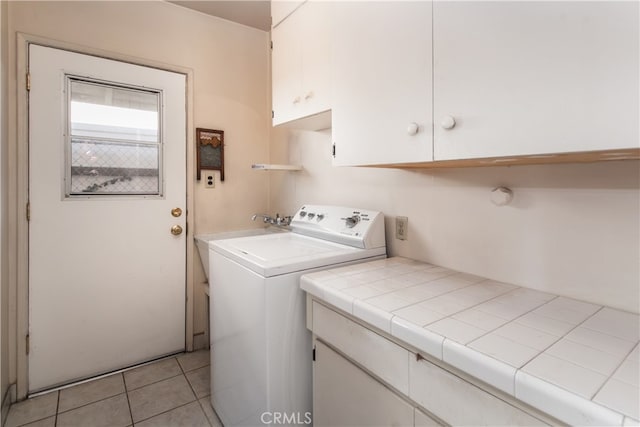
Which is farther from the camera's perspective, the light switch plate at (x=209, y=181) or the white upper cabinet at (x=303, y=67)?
the light switch plate at (x=209, y=181)

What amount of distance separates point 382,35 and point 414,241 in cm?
89

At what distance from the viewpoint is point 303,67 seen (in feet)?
5.67

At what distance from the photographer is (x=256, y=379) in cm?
138

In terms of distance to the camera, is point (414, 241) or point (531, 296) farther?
point (414, 241)

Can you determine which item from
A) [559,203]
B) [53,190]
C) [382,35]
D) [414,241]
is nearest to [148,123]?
[53,190]

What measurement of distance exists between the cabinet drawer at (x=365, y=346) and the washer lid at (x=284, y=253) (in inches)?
7.6

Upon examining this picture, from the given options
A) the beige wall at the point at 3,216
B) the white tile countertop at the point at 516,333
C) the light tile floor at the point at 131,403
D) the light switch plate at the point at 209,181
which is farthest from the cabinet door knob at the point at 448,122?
the beige wall at the point at 3,216

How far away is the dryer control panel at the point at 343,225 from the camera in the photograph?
1.61m

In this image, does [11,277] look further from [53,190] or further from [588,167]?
[588,167]

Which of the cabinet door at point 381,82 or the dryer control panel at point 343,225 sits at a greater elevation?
the cabinet door at point 381,82

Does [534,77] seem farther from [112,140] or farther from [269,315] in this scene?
[112,140]

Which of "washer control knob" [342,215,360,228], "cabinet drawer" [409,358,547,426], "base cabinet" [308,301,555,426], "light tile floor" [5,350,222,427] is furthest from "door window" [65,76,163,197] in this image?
"cabinet drawer" [409,358,547,426]

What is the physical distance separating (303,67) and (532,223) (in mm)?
1272

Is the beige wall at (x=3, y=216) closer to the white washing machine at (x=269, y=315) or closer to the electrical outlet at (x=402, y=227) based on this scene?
the white washing machine at (x=269, y=315)
